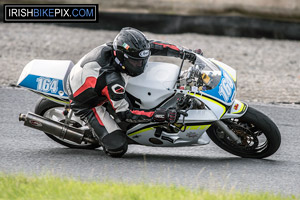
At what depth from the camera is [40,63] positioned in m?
6.26

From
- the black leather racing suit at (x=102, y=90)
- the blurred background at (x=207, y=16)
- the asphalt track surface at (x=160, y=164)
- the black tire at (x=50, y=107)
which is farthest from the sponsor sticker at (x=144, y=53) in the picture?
the blurred background at (x=207, y=16)

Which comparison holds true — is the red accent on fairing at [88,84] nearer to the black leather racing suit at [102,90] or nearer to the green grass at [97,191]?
the black leather racing suit at [102,90]

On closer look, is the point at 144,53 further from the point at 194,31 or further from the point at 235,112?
the point at 194,31

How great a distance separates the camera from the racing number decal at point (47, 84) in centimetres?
608

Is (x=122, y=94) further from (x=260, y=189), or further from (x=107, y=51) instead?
(x=260, y=189)

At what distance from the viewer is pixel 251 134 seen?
584 centimetres

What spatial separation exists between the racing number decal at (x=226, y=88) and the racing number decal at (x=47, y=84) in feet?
5.81

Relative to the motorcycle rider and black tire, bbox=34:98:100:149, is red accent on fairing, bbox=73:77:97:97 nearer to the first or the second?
the motorcycle rider

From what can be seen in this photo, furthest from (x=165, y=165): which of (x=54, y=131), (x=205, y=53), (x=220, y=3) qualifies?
(x=220, y=3)

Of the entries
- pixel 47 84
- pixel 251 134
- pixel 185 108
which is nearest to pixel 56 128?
pixel 47 84

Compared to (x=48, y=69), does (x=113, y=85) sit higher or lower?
lower

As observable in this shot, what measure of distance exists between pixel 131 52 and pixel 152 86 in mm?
453

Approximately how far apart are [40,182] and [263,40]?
8.86 metres

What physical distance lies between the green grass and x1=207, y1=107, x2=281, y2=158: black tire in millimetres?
951
